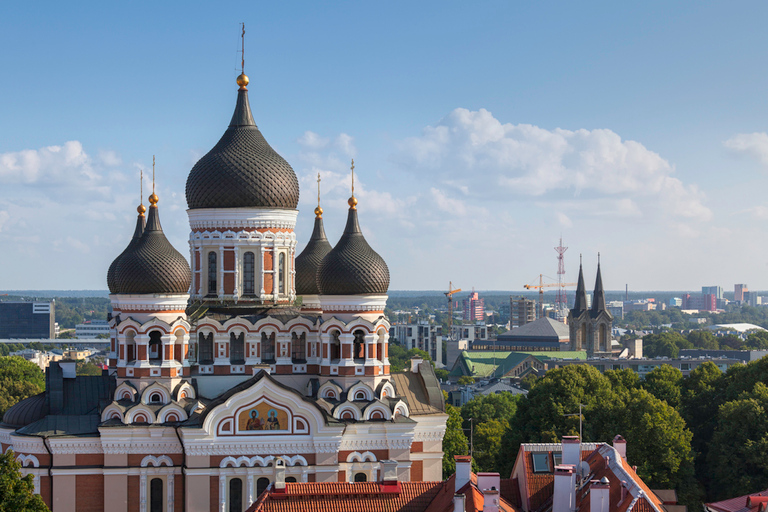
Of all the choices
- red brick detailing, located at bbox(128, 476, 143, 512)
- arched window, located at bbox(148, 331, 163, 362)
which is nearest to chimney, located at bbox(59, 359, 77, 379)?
arched window, located at bbox(148, 331, 163, 362)

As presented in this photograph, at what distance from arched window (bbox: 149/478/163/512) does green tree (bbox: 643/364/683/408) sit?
30729mm

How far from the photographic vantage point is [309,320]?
43.1 meters

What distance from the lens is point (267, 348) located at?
142ft

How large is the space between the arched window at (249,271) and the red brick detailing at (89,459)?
8.60 metres

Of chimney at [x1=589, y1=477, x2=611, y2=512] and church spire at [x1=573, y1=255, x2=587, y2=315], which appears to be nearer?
chimney at [x1=589, y1=477, x2=611, y2=512]

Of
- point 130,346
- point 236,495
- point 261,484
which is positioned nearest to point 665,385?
point 261,484

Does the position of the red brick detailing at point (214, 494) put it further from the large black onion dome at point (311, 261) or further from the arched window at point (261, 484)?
the large black onion dome at point (311, 261)

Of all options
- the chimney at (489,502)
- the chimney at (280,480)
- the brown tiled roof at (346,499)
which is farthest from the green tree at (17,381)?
the chimney at (489,502)

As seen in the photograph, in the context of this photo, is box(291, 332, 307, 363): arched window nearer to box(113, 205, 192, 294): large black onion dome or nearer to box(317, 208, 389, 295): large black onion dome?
box(317, 208, 389, 295): large black onion dome

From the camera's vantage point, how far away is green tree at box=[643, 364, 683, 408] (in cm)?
6225

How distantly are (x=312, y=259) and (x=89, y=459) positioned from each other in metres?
→ 13.1

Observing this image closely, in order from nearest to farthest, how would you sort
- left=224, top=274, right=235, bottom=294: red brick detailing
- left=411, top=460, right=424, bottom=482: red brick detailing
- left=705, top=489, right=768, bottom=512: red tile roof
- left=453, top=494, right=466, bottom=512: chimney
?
left=453, top=494, right=466, bottom=512: chimney → left=705, top=489, right=768, bottom=512: red tile roof → left=411, top=460, right=424, bottom=482: red brick detailing → left=224, top=274, right=235, bottom=294: red brick detailing

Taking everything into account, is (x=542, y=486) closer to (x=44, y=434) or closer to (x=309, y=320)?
(x=309, y=320)

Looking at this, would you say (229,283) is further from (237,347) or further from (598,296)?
(598,296)
